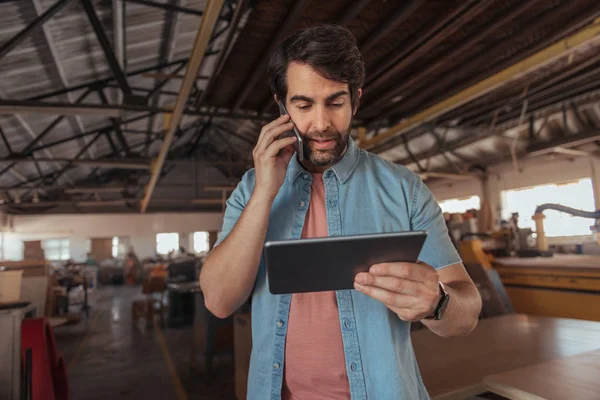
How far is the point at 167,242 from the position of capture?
1923 cm

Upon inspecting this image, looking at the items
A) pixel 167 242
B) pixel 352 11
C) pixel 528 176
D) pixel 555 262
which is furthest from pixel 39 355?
pixel 167 242

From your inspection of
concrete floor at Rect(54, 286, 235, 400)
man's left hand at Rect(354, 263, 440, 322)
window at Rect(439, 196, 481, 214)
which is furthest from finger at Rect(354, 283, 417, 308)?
window at Rect(439, 196, 481, 214)

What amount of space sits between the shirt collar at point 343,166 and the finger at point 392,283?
360mm

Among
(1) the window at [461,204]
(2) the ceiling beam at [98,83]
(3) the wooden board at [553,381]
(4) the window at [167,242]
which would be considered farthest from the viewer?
(4) the window at [167,242]

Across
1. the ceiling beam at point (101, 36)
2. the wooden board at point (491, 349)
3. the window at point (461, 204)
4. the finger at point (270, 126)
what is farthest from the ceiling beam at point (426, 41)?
the window at point (461, 204)

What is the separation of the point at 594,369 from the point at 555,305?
2.29 metres

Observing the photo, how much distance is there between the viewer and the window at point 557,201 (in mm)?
8352

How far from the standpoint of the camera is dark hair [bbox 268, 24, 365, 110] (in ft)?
3.35

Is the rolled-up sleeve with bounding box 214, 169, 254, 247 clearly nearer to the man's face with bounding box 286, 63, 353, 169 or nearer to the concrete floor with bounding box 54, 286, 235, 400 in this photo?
the man's face with bounding box 286, 63, 353, 169

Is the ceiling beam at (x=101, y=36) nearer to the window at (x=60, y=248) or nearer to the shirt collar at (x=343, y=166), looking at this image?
the shirt collar at (x=343, y=166)

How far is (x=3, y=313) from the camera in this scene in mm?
2746

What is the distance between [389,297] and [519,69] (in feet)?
10.7

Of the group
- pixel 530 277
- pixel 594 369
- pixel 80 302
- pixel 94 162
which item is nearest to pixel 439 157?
pixel 530 277

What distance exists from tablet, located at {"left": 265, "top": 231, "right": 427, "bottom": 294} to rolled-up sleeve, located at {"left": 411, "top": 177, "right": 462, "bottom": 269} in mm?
252
